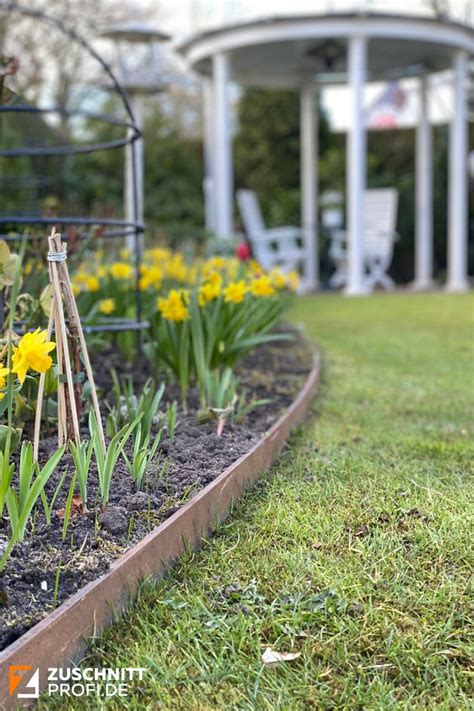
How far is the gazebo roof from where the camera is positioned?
8.84 meters

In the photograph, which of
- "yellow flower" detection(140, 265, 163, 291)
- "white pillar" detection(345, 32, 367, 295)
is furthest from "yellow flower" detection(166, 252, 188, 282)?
"white pillar" detection(345, 32, 367, 295)

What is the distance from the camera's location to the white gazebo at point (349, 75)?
8898mm

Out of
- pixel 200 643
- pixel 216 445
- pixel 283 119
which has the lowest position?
pixel 200 643

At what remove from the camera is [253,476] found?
6.68 feet

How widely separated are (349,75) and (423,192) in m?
→ 2.26

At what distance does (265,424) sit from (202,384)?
261mm

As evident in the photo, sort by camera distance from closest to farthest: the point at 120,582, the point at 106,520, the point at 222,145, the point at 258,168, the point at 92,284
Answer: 1. the point at 120,582
2. the point at 106,520
3. the point at 92,284
4. the point at 222,145
5. the point at 258,168

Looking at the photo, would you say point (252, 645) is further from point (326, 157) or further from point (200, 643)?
point (326, 157)

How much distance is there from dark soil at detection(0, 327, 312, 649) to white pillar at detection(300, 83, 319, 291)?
8440mm

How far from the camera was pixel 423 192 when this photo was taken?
10.8m

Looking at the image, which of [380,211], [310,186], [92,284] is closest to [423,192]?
[380,211]

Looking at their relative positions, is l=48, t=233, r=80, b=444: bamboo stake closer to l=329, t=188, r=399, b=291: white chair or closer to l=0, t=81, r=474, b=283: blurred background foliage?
l=329, t=188, r=399, b=291: white chair

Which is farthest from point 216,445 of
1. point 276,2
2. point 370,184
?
point 370,184

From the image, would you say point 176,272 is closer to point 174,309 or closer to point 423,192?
point 174,309
